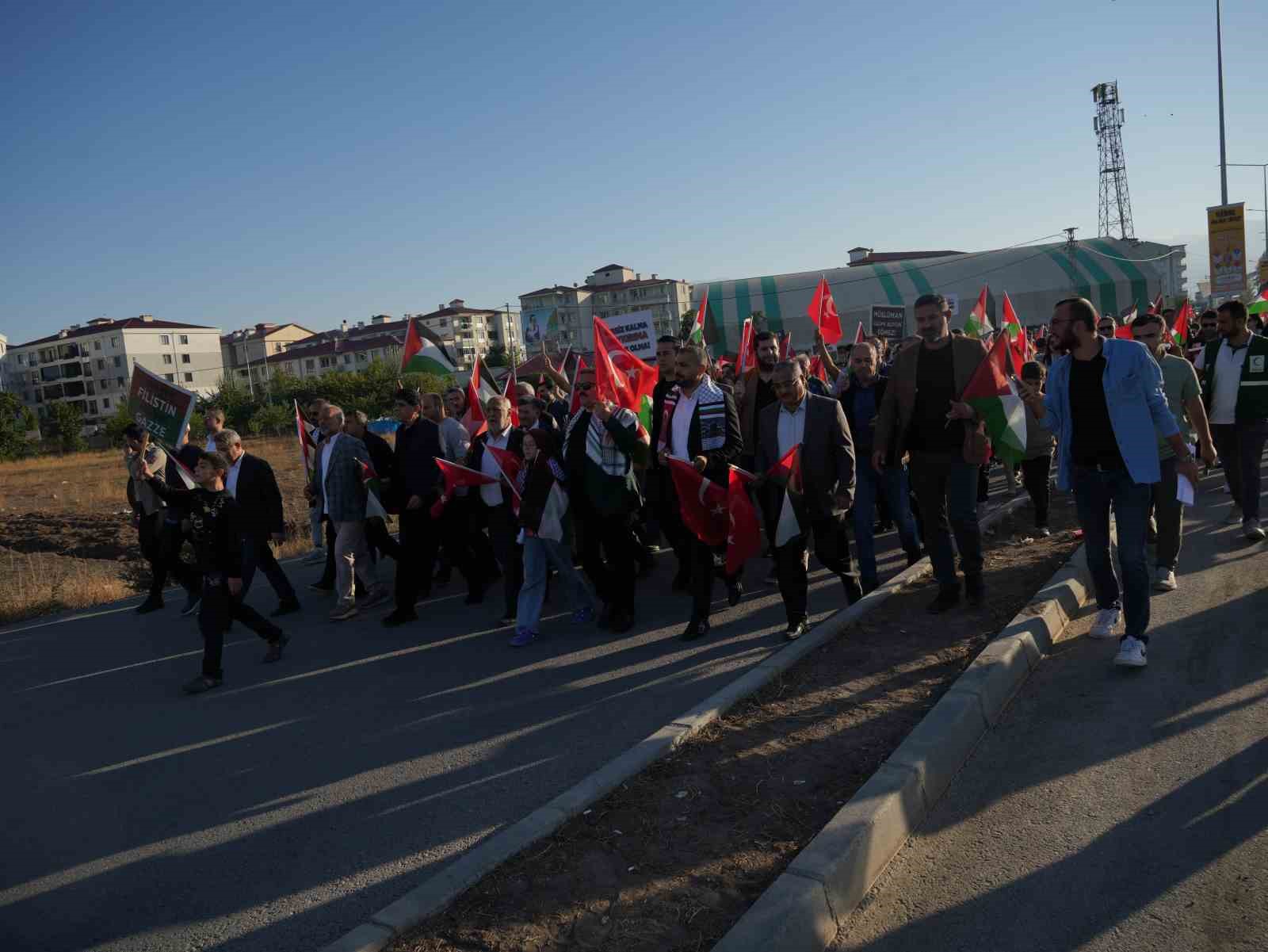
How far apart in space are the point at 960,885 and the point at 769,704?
177 cm

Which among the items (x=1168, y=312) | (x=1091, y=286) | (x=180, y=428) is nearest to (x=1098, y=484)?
(x=180, y=428)

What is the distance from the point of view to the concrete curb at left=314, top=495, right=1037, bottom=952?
314cm

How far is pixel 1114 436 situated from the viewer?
5188 mm

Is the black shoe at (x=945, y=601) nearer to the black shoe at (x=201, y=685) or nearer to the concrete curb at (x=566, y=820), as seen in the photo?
the concrete curb at (x=566, y=820)

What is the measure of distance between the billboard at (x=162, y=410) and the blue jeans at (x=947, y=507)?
20.3 feet

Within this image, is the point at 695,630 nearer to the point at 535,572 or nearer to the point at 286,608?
the point at 535,572

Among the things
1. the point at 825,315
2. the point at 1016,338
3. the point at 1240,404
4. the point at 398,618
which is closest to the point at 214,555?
the point at 398,618

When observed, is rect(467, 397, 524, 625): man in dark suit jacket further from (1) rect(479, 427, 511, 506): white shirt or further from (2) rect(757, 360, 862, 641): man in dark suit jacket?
(2) rect(757, 360, 862, 641): man in dark suit jacket

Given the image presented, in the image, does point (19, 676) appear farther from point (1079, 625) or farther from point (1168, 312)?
point (1168, 312)

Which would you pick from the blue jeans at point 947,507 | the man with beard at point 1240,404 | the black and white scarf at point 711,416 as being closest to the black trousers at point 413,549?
the black and white scarf at point 711,416

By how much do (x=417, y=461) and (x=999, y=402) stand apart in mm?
4962

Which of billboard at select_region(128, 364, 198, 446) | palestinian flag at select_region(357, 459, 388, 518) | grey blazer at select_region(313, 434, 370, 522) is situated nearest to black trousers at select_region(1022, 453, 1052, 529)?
palestinian flag at select_region(357, 459, 388, 518)

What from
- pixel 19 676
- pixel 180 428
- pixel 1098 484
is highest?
pixel 180 428

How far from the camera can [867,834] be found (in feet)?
11.4
